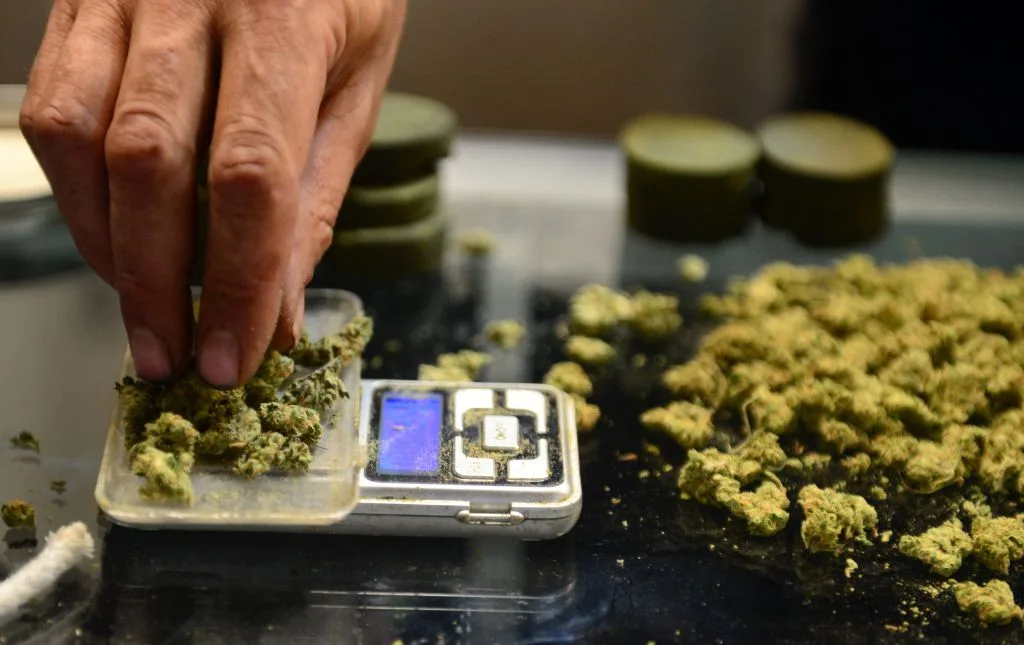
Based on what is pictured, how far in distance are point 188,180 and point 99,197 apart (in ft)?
0.21

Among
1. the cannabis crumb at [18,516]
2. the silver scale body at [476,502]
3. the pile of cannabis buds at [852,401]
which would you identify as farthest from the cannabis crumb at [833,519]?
the cannabis crumb at [18,516]

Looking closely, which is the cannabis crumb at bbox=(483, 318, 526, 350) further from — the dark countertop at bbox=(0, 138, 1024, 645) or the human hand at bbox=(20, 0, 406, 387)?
the human hand at bbox=(20, 0, 406, 387)

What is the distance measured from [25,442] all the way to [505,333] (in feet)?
1.23

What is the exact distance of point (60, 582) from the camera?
69cm

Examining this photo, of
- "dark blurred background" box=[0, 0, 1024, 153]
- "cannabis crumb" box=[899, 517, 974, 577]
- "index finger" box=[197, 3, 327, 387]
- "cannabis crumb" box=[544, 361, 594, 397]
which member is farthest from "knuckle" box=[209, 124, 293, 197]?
"dark blurred background" box=[0, 0, 1024, 153]

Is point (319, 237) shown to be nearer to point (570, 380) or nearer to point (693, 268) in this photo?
point (570, 380)

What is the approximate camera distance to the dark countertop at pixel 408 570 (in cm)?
67

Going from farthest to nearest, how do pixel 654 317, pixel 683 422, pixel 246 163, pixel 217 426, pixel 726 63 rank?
pixel 726 63
pixel 654 317
pixel 683 422
pixel 217 426
pixel 246 163

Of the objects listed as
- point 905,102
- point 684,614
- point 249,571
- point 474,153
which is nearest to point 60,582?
point 249,571

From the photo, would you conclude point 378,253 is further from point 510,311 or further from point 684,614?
point 684,614

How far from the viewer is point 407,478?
708 millimetres

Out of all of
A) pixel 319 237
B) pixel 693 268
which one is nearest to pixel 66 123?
pixel 319 237

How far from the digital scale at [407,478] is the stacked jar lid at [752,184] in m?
0.37

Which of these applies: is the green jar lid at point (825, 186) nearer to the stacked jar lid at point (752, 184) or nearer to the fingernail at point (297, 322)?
the stacked jar lid at point (752, 184)
